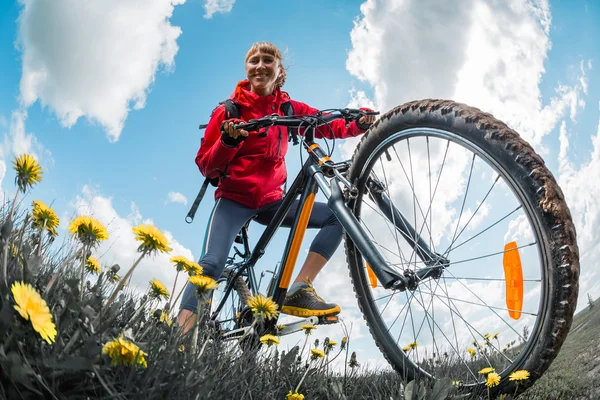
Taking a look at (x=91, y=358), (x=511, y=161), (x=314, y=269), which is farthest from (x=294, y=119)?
(x=91, y=358)

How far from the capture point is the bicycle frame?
2320 mm

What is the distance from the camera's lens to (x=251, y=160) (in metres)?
3.62

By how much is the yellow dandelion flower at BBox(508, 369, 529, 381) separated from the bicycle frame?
1.87 feet

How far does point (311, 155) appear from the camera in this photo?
10.1 feet

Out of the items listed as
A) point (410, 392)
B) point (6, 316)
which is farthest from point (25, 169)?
point (410, 392)

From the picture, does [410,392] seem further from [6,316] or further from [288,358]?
[6,316]

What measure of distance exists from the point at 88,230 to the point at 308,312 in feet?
6.19

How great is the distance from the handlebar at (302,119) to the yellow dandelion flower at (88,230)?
4.69 feet

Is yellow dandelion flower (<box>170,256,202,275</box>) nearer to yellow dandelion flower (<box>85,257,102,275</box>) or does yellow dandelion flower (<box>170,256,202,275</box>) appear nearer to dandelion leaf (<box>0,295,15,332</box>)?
yellow dandelion flower (<box>85,257,102,275</box>)

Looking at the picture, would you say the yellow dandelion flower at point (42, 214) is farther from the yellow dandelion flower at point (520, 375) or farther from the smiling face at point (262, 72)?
the smiling face at point (262, 72)

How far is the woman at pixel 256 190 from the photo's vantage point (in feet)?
10.7

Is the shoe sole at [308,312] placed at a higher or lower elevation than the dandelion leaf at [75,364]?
higher

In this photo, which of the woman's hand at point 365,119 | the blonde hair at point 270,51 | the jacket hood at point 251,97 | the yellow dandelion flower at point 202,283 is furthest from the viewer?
the blonde hair at point 270,51

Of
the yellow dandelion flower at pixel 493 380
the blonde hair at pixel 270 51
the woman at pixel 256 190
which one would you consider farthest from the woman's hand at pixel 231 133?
the yellow dandelion flower at pixel 493 380
